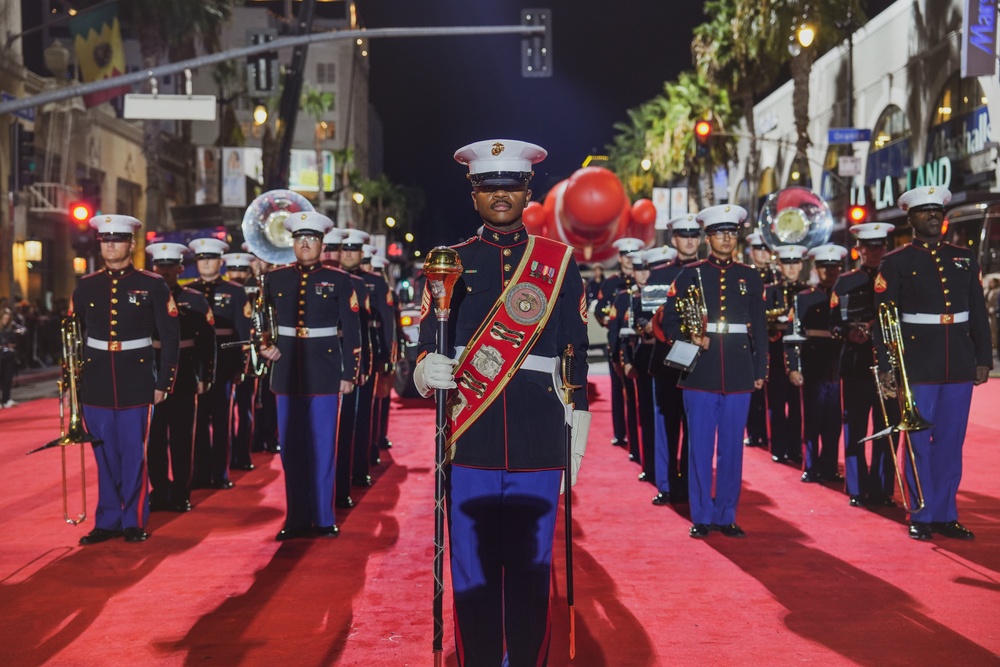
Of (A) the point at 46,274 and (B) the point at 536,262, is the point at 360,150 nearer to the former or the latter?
(A) the point at 46,274

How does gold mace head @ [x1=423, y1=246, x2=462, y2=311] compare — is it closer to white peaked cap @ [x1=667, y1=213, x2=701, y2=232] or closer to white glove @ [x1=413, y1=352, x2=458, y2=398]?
white glove @ [x1=413, y1=352, x2=458, y2=398]

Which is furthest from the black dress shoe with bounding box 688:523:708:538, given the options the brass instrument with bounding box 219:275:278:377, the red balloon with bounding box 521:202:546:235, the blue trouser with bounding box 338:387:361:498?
the red balloon with bounding box 521:202:546:235

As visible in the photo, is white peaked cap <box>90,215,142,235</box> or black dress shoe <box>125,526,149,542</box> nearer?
white peaked cap <box>90,215,142,235</box>

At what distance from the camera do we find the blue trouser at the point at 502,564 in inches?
173

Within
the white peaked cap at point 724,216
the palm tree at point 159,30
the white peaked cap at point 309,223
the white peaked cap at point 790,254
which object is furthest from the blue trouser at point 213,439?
the palm tree at point 159,30

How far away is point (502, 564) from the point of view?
4.48 metres

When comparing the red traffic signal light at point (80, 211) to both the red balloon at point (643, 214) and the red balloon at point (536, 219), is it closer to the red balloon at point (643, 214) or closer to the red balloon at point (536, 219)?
the red balloon at point (536, 219)

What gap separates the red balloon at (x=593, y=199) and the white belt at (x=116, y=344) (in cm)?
2180

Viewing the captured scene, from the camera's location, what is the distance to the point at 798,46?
3491cm

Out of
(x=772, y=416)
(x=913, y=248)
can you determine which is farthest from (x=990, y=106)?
(x=913, y=248)

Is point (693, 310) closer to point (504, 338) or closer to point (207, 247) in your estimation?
point (504, 338)

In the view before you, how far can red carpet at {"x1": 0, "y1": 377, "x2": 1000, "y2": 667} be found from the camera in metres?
5.31

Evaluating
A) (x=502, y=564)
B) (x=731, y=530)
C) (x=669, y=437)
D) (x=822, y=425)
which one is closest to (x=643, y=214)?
(x=822, y=425)

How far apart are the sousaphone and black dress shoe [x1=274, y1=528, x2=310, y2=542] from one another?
680cm
